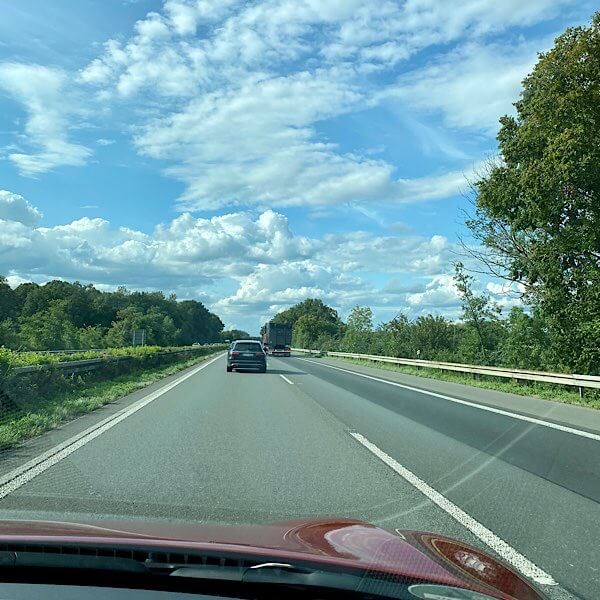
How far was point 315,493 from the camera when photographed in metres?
7.07

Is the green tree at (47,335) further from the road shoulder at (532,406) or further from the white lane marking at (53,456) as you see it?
the white lane marking at (53,456)

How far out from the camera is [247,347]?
108 ft

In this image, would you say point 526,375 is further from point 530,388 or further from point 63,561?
point 63,561

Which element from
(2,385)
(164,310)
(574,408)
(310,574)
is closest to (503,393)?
(574,408)

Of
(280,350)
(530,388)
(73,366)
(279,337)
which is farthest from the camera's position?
(280,350)

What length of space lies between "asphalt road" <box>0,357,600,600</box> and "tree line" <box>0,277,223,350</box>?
46.1m

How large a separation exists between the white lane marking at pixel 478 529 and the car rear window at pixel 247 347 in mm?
23743

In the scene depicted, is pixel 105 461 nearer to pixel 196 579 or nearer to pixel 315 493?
pixel 315 493

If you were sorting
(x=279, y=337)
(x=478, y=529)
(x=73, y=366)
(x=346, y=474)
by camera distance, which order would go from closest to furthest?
(x=478, y=529) < (x=346, y=474) < (x=73, y=366) < (x=279, y=337)

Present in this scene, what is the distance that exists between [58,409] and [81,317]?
121 meters

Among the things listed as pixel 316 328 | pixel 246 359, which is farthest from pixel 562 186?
pixel 316 328

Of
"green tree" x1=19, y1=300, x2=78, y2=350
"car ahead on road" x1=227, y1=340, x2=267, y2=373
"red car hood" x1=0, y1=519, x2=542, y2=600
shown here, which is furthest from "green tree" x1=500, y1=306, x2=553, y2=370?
"green tree" x1=19, y1=300, x2=78, y2=350

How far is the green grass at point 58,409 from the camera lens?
439 inches

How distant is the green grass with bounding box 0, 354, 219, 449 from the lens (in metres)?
11.1
